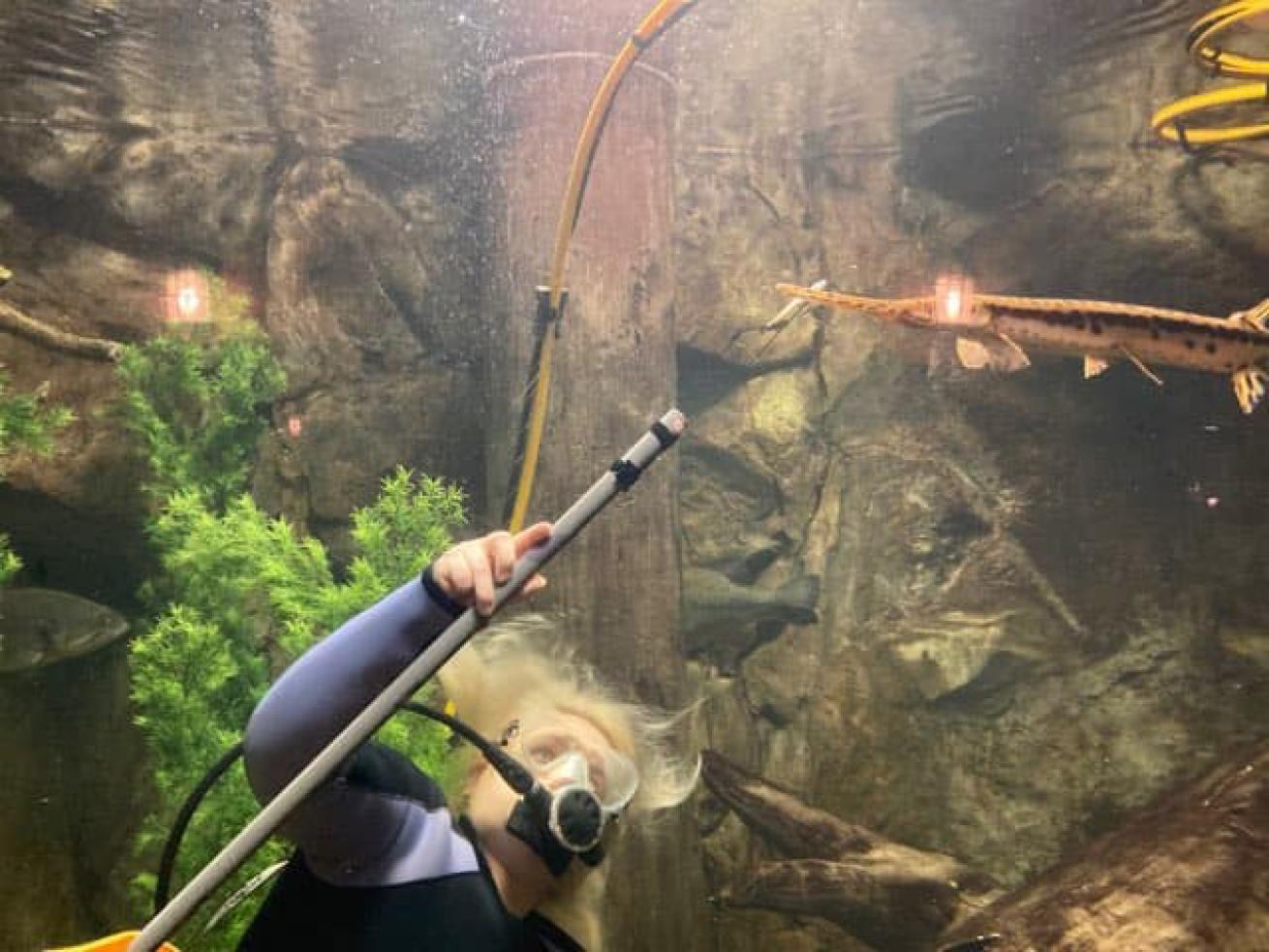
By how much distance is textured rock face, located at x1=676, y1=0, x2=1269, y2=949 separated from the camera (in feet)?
14.3

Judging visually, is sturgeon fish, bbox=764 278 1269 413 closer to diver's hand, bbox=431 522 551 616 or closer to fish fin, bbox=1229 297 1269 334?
fish fin, bbox=1229 297 1269 334

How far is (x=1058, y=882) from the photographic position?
3404 millimetres

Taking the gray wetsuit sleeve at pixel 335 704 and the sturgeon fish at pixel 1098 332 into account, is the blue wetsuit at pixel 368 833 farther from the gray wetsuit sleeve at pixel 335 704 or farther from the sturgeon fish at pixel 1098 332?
the sturgeon fish at pixel 1098 332

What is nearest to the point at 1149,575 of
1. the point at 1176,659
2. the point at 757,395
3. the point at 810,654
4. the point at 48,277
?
the point at 1176,659

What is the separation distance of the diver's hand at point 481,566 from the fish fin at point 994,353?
2607 millimetres

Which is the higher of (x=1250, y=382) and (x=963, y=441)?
(x=1250, y=382)

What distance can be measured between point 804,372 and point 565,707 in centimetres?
353

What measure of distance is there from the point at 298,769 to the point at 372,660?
235 mm

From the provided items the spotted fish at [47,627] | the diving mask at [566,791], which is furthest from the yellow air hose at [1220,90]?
the spotted fish at [47,627]

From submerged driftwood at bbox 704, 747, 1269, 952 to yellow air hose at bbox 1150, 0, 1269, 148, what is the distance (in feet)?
10.2

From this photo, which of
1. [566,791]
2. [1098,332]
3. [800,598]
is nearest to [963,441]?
[800,598]

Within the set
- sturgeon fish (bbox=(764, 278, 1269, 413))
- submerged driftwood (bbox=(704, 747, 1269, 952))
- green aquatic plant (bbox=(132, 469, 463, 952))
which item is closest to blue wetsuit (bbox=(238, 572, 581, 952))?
green aquatic plant (bbox=(132, 469, 463, 952))

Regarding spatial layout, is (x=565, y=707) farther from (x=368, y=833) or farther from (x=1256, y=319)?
(x=1256, y=319)

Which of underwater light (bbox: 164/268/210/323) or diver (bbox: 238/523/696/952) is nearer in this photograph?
diver (bbox: 238/523/696/952)
